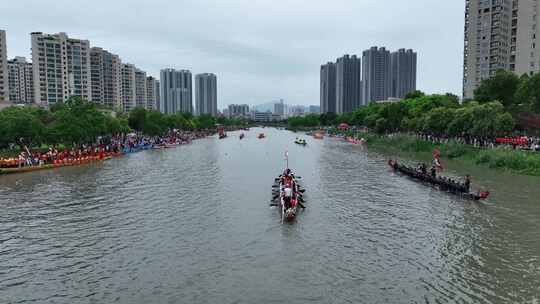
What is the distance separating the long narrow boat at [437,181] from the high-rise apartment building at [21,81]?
580 ft

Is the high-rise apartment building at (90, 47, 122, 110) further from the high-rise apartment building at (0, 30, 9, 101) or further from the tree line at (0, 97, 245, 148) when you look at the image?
the tree line at (0, 97, 245, 148)

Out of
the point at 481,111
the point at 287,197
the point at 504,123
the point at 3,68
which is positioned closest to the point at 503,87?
the point at 481,111

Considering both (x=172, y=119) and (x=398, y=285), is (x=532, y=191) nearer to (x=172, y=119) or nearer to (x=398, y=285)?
(x=398, y=285)

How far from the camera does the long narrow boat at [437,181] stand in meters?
31.9

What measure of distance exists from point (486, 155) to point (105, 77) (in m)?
175

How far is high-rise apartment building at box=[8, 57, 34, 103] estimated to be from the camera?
570 ft

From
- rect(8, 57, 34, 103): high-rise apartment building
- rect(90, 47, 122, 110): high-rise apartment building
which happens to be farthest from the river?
rect(8, 57, 34, 103): high-rise apartment building

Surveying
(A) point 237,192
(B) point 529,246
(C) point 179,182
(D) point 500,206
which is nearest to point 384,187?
(D) point 500,206

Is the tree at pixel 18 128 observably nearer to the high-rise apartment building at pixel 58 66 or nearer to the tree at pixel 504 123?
the tree at pixel 504 123

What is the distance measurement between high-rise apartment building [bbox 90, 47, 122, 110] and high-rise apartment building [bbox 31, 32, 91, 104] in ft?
38.8

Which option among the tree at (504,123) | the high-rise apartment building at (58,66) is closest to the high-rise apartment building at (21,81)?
the high-rise apartment building at (58,66)

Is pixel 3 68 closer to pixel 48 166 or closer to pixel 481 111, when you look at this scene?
pixel 48 166

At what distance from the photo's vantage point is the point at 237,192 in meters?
36.8

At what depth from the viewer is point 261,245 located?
21281 mm
